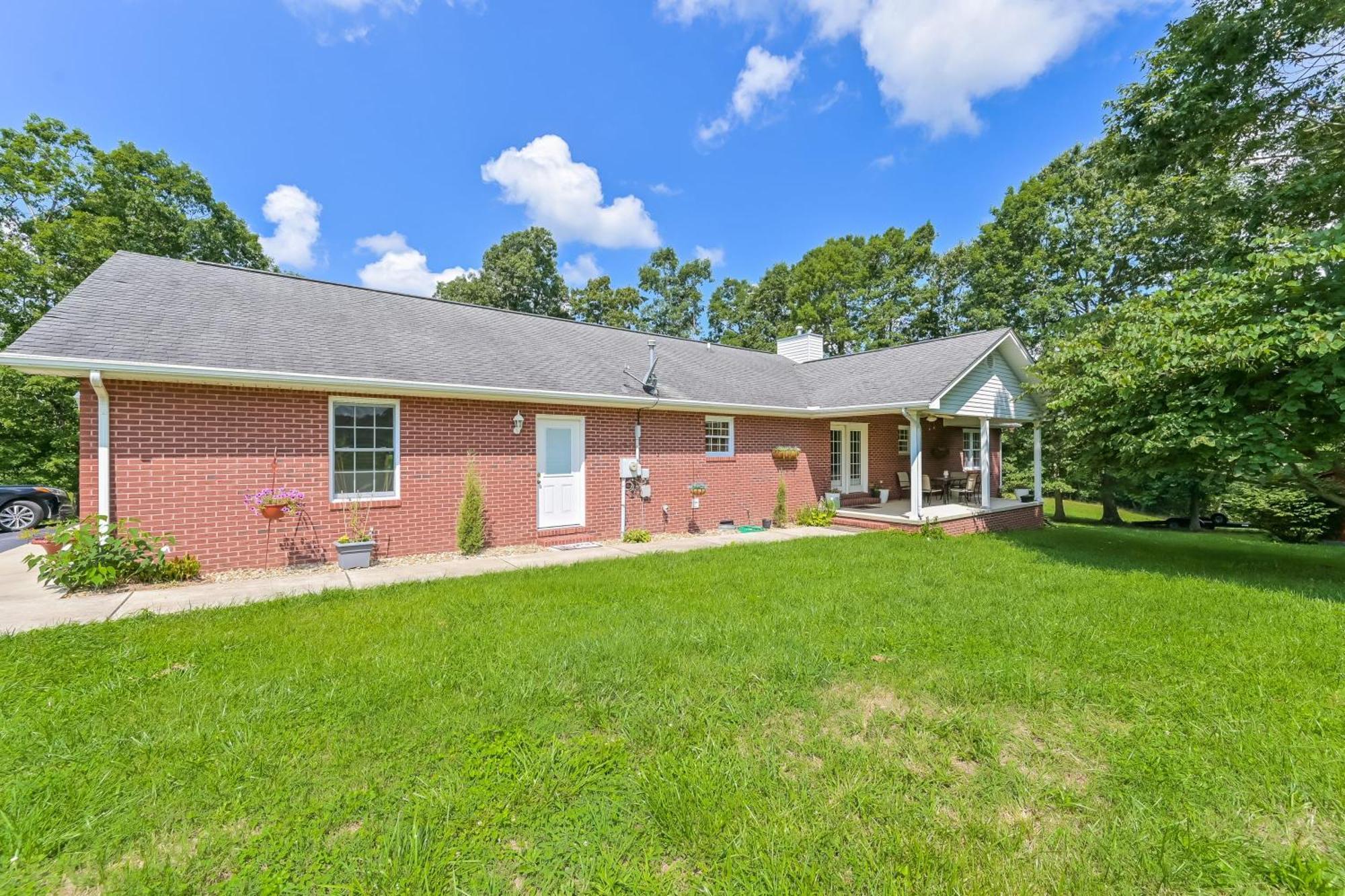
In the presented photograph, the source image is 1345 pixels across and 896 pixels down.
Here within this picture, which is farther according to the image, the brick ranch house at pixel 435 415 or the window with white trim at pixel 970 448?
the window with white trim at pixel 970 448

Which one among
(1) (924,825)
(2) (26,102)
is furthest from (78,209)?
(1) (924,825)

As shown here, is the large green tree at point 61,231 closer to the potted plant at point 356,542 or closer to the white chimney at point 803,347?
the potted plant at point 356,542

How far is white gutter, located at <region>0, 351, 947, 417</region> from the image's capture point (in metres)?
6.02

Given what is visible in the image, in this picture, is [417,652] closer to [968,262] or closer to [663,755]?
[663,755]

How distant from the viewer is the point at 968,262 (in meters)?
24.9

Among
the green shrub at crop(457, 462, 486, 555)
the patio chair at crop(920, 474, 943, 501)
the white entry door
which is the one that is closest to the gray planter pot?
the green shrub at crop(457, 462, 486, 555)

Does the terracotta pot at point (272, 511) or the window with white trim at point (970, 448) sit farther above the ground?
the window with white trim at point (970, 448)

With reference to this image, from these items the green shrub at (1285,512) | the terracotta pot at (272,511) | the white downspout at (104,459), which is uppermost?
the white downspout at (104,459)

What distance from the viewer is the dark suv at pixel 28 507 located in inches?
449

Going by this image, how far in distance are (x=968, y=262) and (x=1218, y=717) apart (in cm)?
2624

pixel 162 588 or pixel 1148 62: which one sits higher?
pixel 1148 62

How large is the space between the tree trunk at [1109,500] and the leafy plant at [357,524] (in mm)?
24646

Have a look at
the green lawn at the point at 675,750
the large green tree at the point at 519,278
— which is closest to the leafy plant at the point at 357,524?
the green lawn at the point at 675,750

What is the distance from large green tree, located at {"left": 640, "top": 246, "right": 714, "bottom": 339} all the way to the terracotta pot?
3218 cm
